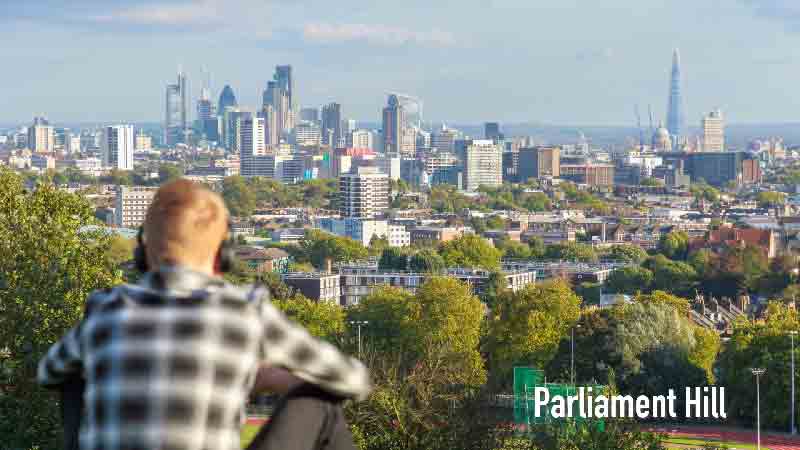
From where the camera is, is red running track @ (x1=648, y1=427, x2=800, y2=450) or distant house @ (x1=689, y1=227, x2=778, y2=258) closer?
red running track @ (x1=648, y1=427, x2=800, y2=450)

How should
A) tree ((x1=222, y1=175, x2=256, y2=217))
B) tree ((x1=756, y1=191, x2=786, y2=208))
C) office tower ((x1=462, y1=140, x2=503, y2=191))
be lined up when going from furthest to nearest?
office tower ((x1=462, y1=140, x2=503, y2=191)) < tree ((x1=756, y1=191, x2=786, y2=208)) < tree ((x1=222, y1=175, x2=256, y2=217))

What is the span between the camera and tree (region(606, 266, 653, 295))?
213ft

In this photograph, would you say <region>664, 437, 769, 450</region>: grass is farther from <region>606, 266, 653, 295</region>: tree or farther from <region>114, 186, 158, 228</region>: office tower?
<region>114, 186, 158, 228</region>: office tower

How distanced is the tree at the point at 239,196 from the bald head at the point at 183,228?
4544 inches

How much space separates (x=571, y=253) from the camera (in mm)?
85688

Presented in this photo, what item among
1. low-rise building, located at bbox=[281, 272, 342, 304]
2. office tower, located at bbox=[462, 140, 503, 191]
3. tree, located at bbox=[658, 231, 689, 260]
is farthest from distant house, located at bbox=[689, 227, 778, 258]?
office tower, located at bbox=[462, 140, 503, 191]

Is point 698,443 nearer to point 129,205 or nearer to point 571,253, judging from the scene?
point 571,253

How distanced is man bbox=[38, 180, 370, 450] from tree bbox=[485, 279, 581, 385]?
102 ft

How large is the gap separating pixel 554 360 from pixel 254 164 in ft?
529

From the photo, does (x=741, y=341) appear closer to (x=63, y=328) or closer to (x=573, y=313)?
(x=573, y=313)

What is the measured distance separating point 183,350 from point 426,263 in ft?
219

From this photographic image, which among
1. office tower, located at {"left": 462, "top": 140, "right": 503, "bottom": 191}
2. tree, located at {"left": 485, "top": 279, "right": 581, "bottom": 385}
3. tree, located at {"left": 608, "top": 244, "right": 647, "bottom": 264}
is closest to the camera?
tree, located at {"left": 485, "top": 279, "right": 581, "bottom": 385}

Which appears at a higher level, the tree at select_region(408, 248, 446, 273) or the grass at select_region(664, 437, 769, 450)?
the grass at select_region(664, 437, 769, 450)

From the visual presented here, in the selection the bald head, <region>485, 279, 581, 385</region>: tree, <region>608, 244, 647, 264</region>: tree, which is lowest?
<region>608, 244, 647, 264</region>: tree
